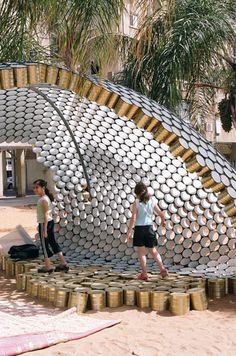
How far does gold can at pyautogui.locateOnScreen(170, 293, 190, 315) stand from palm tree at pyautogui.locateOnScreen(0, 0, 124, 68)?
300 centimetres

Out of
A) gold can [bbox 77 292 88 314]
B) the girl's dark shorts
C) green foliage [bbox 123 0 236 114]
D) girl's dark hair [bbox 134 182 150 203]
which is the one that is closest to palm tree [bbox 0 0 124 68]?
girl's dark hair [bbox 134 182 150 203]

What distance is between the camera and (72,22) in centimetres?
647

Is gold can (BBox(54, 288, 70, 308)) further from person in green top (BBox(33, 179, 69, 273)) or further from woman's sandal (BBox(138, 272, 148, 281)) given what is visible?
person in green top (BBox(33, 179, 69, 273))

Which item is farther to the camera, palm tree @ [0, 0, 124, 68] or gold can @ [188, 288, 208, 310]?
gold can @ [188, 288, 208, 310]

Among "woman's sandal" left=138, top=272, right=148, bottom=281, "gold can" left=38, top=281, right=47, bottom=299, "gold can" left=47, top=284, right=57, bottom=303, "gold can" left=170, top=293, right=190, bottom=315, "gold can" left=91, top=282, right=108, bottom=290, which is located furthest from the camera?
"woman's sandal" left=138, top=272, right=148, bottom=281

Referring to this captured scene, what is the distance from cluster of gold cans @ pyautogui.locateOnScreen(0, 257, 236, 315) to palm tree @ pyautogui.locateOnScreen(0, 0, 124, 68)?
287 centimetres

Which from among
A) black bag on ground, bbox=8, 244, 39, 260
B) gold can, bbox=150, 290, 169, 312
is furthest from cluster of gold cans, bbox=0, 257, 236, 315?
black bag on ground, bbox=8, 244, 39, 260

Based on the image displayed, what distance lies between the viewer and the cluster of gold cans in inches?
267

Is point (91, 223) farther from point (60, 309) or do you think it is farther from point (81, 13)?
point (81, 13)

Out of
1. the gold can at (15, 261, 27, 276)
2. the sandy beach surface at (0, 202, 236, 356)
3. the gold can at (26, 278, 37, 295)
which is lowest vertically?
the sandy beach surface at (0, 202, 236, 356)

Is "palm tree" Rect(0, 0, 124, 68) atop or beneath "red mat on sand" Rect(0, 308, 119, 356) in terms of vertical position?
atop

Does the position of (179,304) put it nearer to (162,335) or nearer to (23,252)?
(162,335)

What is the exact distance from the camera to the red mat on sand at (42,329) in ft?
17.4

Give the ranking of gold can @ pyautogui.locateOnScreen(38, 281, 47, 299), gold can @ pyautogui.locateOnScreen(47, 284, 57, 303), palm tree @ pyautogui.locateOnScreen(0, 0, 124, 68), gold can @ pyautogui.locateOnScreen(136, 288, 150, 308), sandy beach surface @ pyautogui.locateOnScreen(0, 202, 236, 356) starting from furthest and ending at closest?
gold can @ pyautogui.locateOnScreen(38, 281, 47, 299), gold can @ pyautogui.locateOnScreen(47, 284, 57, 303), gold can @ pyautogui.locateOnScreen(136, 288, 150, 308), palm tree @ pyautogui.locateOnScreen(0, 0, 124, 68), sandy beach surface @ pyautogui.locateOnScreen(0, 202, 236, 356)
